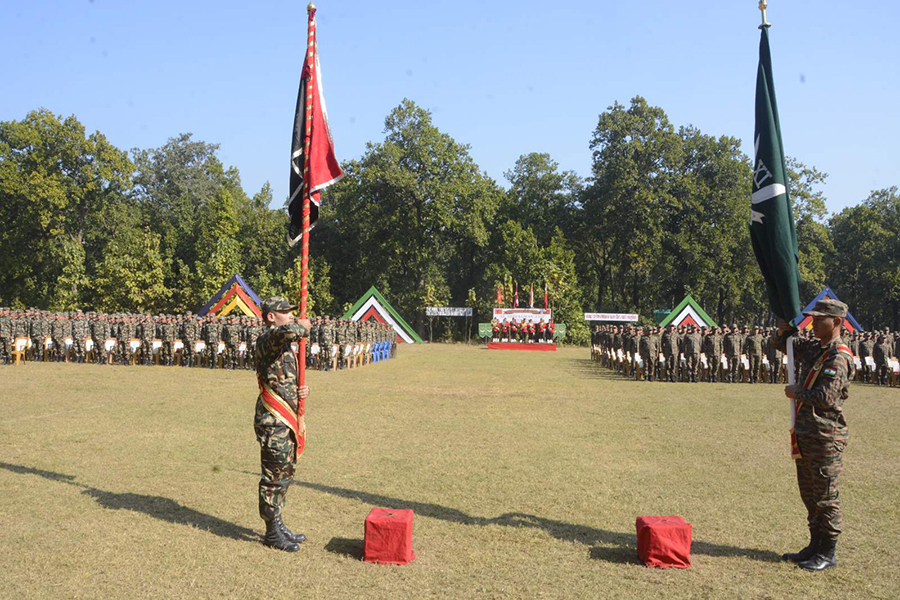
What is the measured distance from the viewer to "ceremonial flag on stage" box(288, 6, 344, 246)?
730 cm

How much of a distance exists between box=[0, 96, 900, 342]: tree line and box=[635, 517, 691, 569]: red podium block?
4455 centimetres

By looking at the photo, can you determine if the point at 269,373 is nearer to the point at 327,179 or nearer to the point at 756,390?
the point at 327,179

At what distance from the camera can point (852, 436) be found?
1166 centimetres

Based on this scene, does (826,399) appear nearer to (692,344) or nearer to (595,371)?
(692,344)

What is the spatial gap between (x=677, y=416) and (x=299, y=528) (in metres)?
9.33

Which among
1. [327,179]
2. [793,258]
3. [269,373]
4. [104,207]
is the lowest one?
[269,373]

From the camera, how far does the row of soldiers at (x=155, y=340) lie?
23.2 metres

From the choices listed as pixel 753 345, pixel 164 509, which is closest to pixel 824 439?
pixel 164 509

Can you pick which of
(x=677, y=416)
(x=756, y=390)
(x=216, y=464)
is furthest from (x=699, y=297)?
(x=216, y=464)

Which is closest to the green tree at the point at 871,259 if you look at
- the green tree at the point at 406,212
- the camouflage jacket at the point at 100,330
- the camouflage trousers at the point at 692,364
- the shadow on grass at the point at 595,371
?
the green tree at the point at 406,212

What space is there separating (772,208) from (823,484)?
93.1 inches

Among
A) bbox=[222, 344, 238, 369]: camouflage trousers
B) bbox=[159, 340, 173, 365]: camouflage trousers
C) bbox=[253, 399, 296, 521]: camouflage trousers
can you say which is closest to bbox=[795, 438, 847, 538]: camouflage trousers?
bbox=[253, 399, 296, 521]: camouflage trousers

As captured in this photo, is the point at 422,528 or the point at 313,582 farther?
the point at 422,528

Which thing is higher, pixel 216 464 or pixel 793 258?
pixel 793 258
